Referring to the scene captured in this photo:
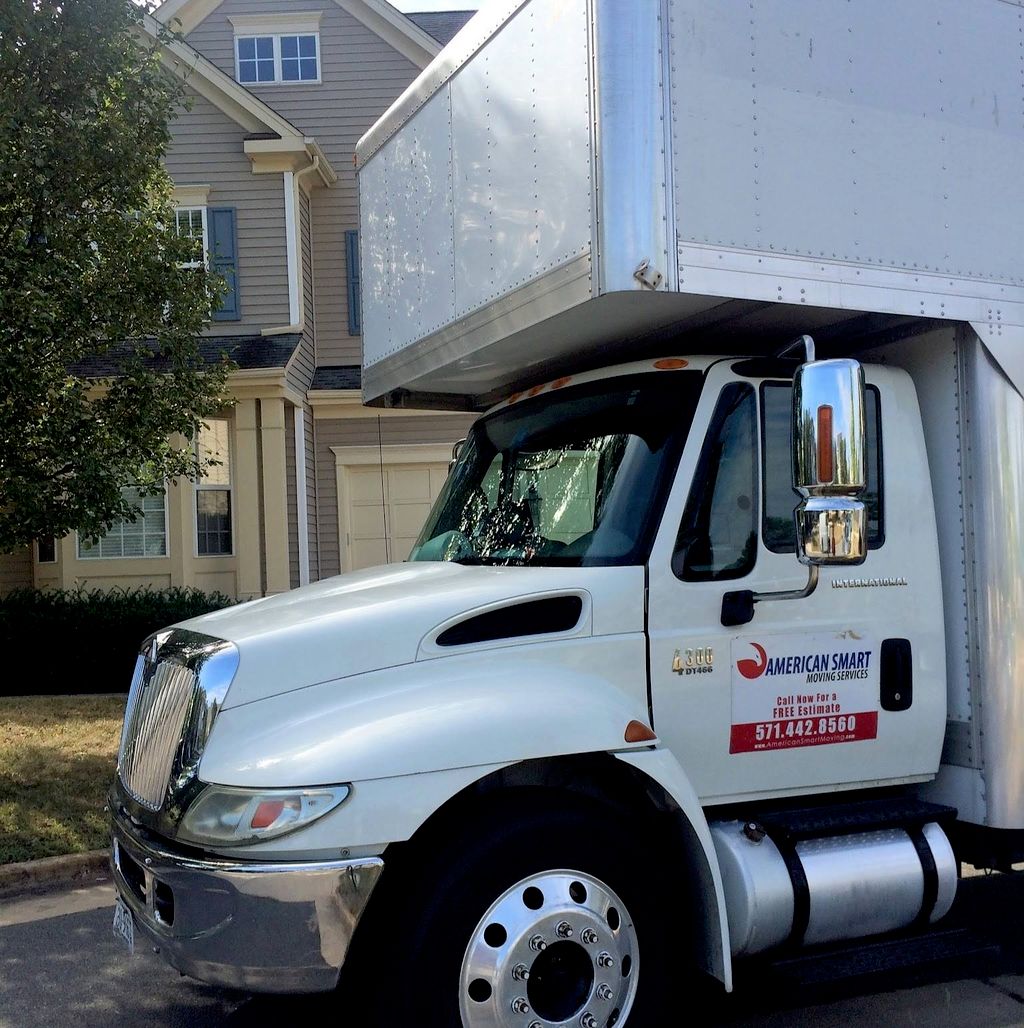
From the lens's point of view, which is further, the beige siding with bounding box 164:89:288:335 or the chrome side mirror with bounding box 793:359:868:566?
the beige siding with bounding box 164:89:288:335

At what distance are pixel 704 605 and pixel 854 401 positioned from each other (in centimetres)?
87

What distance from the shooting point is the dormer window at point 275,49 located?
52.3 ft

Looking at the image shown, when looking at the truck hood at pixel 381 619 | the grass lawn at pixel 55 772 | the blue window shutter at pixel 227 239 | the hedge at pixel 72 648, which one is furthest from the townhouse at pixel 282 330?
the truck hood at pixel 381 619

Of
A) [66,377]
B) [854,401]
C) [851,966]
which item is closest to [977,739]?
[851,966]

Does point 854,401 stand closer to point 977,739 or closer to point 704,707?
point 704,707

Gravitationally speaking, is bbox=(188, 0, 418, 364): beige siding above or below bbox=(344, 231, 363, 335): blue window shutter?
above

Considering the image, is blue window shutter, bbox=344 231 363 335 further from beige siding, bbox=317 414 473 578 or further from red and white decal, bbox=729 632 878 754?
red and white decal, bbox=729 632 878 754

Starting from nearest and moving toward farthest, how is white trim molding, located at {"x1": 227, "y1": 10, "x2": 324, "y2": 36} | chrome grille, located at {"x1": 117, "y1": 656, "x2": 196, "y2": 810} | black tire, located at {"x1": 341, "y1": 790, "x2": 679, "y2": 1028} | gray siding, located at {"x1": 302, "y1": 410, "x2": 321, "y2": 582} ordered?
black tire, located at {"x1": 341, "y1": 790, "x2": 679, "y2": 1028} → chrome grille, located at {"x1": 117, "y1": 656, "x2": 196, "y2": 810} → gray siding, located at {"x1": 302, "y1": 410, "x2": 321, "y2": 582} → white trim molding, located at {"x1": 227, "y1": 10, "x2": 324, "y2": 36}

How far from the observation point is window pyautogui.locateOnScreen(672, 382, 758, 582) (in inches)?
147

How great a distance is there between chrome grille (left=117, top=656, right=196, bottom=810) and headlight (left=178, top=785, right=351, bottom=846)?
275 millimetres

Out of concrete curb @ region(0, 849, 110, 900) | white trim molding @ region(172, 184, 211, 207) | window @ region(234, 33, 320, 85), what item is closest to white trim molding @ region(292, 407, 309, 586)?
white trim molding @ region(172, 184, 211, 207)

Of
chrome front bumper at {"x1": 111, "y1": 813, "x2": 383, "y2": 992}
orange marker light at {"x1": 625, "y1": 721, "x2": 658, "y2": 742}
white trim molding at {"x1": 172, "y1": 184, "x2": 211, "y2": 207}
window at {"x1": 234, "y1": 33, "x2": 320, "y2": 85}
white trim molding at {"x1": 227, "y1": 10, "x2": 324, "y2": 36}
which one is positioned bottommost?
chrome front bumper at {"x1": 111, "y1": 813, "x2": 383, "y2": 992}

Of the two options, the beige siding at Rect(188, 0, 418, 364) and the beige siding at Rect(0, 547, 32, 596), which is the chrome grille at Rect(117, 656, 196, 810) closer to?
the beige siding at Rect(0, 547, 32, 596)

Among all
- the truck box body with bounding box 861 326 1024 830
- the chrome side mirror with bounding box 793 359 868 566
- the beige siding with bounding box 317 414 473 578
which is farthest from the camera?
the beige siding with bounding box 317 414 473 578
